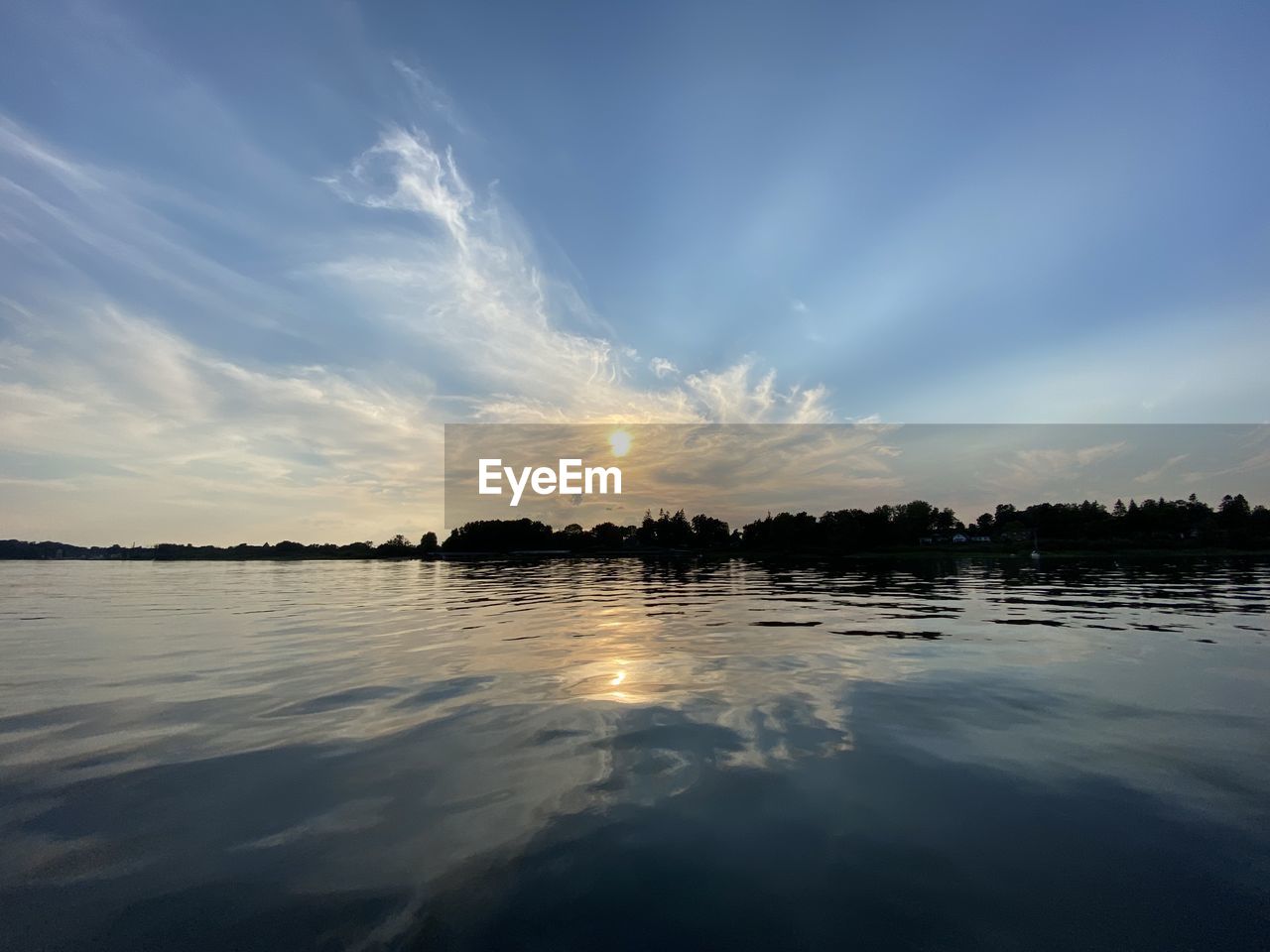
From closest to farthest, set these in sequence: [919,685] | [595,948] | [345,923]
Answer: [595,948], [345,923], [919,685]

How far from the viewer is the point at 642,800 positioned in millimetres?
7586

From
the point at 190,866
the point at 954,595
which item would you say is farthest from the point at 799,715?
the point at 954,595

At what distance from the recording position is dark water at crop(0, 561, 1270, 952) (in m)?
5.19

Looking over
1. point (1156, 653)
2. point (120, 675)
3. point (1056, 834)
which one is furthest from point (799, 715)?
point (120, 675)

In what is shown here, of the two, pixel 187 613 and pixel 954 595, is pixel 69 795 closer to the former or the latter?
pixel 187 613

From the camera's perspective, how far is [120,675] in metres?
15.6

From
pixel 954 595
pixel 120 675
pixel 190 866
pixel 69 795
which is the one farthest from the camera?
pixel 954 595

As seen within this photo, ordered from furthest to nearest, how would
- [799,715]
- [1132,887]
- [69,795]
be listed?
[799,715] → [69,795] → [1132,887]

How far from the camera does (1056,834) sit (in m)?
6.66

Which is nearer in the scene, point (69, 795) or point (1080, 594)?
point (69, 795)

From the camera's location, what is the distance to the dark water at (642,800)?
5188mm

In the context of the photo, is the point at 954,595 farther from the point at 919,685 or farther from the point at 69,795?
the point at 69,795

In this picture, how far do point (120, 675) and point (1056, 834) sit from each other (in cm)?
2119

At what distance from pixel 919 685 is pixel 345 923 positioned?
12.7m
